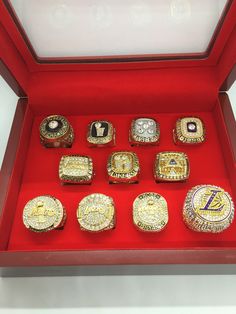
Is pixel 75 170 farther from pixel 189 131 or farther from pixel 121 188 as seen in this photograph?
pixel 189 131

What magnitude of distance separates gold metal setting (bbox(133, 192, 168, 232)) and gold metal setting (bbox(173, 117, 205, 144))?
10.7 inches

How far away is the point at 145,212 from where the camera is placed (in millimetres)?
1189

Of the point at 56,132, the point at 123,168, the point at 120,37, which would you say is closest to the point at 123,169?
the point at 123,168

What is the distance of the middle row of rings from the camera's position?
128 cm

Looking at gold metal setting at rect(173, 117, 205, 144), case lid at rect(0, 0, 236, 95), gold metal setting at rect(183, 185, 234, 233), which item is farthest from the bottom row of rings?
case lid at rect(0, 0, 236, 95)

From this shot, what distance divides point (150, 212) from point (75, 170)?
0.30 m

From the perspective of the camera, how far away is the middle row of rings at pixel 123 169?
128 cm

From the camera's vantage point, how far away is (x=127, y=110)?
1.49 m

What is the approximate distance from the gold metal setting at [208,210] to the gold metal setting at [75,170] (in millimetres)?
353

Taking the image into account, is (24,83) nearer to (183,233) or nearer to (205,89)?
(205,89)

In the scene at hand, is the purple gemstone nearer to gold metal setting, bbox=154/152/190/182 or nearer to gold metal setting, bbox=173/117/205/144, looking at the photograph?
gold metal setting, bbox=173/117/205/144

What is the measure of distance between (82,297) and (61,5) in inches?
36.0

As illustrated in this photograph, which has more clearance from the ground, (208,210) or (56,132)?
(56,132)

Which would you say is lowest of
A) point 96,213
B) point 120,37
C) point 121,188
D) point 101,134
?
point 96,213
